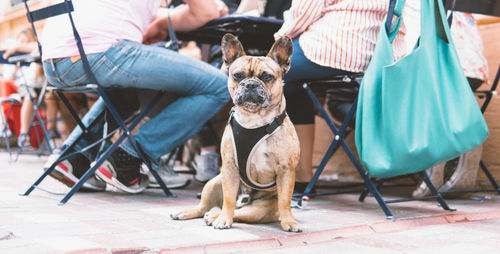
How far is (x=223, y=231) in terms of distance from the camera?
1950 millimetres

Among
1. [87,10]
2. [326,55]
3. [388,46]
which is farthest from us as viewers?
[87,10]

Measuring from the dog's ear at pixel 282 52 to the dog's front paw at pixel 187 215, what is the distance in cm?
79

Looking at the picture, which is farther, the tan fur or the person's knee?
the person's knee

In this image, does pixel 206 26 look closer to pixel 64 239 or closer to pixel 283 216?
pixel 283 216

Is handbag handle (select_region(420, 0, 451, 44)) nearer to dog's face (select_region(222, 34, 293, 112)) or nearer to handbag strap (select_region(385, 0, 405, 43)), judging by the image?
handbag strap (select_region(385, 0, 405, 43))

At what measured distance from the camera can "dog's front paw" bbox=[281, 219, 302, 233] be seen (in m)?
1.97

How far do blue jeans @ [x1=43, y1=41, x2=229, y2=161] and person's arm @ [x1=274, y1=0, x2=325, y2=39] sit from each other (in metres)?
0.55

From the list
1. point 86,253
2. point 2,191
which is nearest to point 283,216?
point 86,253

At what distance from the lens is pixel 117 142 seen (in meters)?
2.67

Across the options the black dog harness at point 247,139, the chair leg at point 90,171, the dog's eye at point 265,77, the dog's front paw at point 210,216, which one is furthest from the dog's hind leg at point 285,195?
the chair leg at point 90,171

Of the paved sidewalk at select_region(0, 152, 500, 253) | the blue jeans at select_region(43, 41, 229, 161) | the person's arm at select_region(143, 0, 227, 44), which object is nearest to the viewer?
the paved sidewalk at select_region(0, 152, 500, 253)

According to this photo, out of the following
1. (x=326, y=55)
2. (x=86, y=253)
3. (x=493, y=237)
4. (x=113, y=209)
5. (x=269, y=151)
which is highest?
(x=326, y=55)

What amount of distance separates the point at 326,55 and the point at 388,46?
14.2 inches

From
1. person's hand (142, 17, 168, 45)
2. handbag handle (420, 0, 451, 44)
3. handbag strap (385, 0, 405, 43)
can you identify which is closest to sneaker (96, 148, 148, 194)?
person's hand (142, 17, 168, 45)
